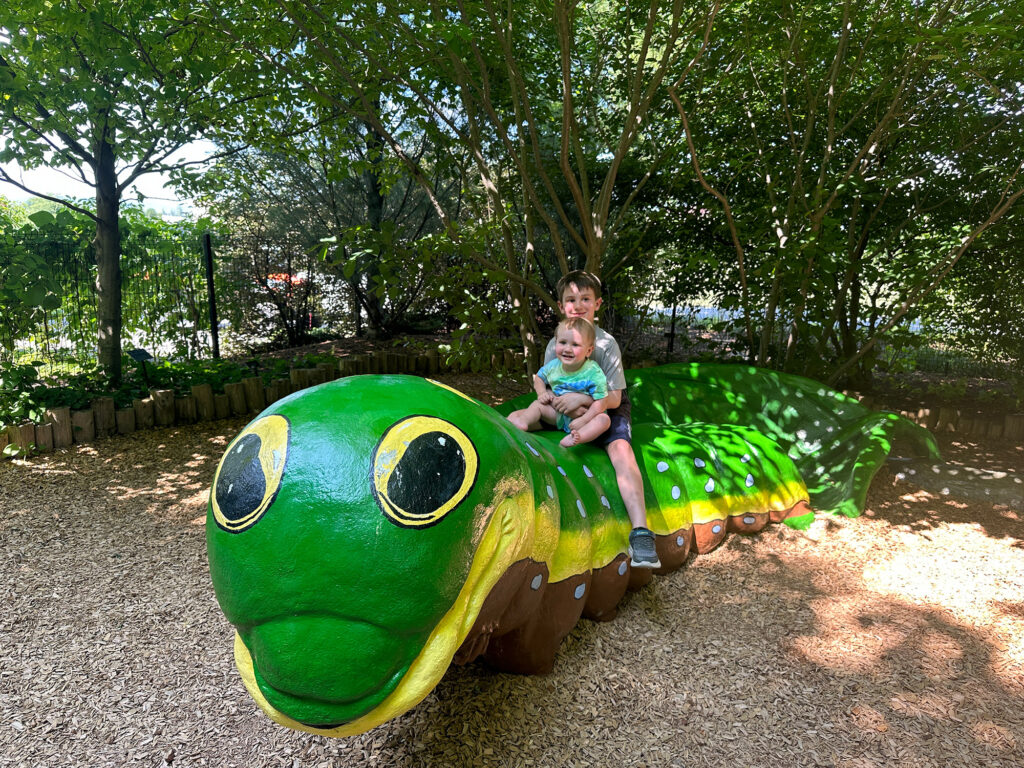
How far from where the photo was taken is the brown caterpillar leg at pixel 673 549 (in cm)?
330

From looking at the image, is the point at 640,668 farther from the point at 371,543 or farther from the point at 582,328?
the point at 371,543

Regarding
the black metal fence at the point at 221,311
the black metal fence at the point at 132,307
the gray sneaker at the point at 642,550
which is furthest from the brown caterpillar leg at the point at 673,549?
the black metal fence at the point at 132,307

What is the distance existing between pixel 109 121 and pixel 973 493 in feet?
27.3

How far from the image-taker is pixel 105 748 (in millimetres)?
2275

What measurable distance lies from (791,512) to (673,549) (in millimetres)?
1337

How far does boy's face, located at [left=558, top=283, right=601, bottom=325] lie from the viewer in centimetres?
326

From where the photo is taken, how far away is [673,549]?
11.1ft

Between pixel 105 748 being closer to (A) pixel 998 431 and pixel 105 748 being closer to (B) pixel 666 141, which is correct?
(B) pixel 666 141

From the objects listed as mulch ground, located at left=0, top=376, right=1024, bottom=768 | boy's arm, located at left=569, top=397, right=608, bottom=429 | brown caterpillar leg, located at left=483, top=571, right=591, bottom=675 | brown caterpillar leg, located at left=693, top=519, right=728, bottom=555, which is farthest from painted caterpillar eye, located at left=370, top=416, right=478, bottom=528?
brown caterpillar leg, located at left=693, top=519, right=728, bottom=555

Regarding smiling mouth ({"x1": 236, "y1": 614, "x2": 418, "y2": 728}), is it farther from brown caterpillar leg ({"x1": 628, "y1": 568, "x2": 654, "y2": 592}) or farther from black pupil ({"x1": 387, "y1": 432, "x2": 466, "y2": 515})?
brown caterpillar leg ({"x1": 628, "y1": 568, "x2": 654, "y2": 592})

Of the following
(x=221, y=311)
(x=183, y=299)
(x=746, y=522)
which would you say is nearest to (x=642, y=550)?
(x=746, y=522)

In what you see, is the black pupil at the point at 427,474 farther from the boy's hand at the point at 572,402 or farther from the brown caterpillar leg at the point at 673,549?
the brown caterpillar leg at the point at 673,549

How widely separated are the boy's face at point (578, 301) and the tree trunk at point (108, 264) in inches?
223

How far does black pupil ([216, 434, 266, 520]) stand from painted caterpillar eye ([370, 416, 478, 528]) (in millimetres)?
309
